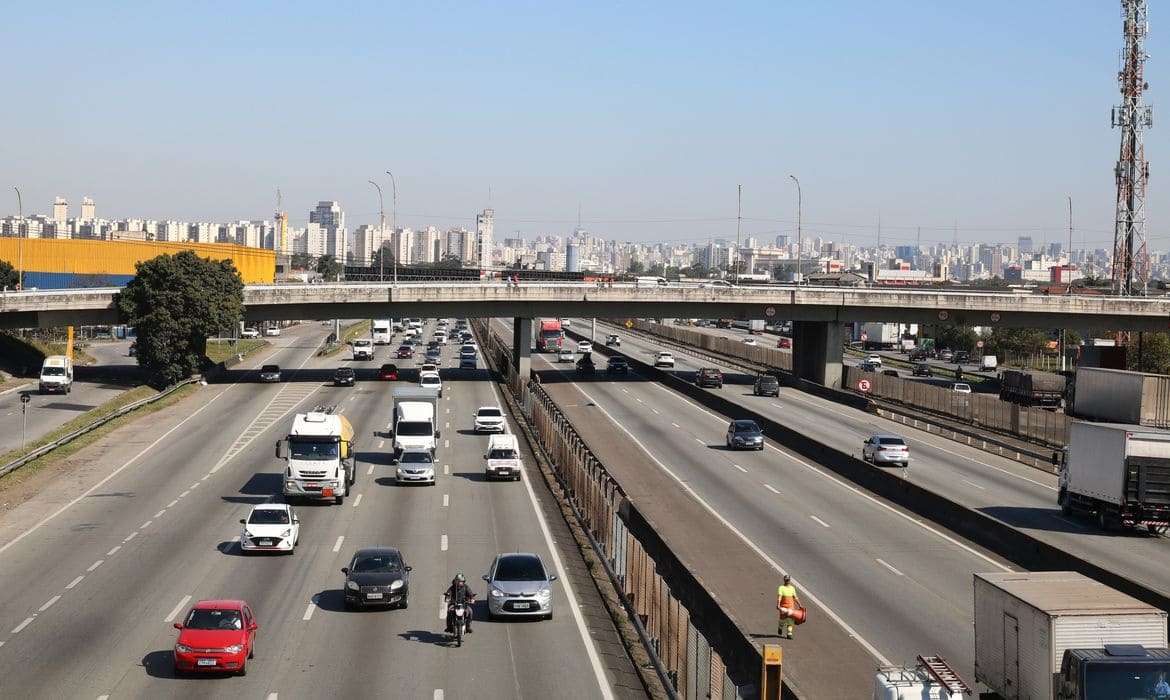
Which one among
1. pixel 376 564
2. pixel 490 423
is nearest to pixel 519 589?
pixel 376 564

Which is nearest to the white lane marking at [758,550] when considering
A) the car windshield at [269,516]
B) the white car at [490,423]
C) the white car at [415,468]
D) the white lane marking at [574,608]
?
the white lane marking at [574,608]

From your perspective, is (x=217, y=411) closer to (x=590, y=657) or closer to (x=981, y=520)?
(x=981, y=520)

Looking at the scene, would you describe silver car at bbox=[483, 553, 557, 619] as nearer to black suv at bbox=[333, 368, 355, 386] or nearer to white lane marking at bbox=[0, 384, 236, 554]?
white lane marking at bbox=[0, 384, 236, 554]

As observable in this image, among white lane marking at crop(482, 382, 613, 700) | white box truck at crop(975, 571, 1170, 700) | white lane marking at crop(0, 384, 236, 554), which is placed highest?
white box truck at crop(975, 571, 1170, 700)

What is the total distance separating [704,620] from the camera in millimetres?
25812

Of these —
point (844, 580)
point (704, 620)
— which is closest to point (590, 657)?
point (704, 620)

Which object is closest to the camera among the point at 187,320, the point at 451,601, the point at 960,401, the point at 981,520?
the point at 451,601

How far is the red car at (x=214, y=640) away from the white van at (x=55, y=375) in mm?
58848

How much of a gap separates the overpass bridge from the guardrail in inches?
1240

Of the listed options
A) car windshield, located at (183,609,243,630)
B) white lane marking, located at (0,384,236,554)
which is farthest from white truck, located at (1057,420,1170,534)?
white lane marking, located at (0,384,236,554)

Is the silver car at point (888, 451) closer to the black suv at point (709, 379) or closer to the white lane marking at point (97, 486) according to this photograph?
the white lane marking at point (97, 486)

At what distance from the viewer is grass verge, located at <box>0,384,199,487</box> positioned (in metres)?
48.4

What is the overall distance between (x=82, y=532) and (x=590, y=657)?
61.4ft

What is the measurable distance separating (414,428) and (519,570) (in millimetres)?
23740
